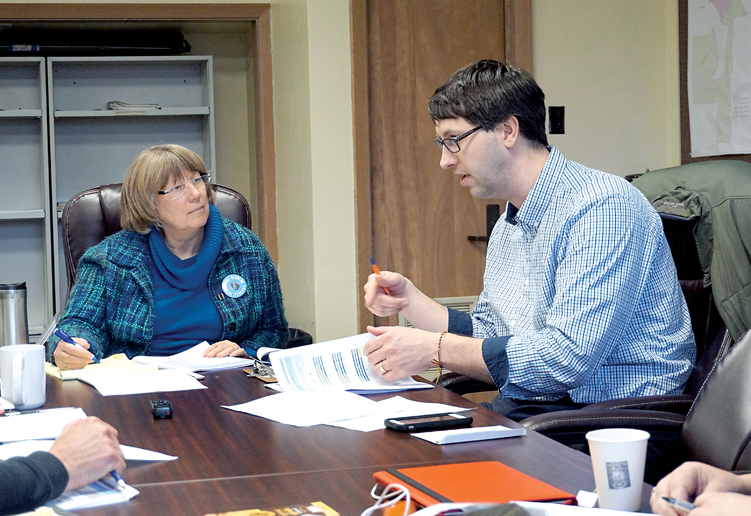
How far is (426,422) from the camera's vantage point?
4.16 ft

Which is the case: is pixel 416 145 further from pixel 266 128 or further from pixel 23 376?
pixel 23 376

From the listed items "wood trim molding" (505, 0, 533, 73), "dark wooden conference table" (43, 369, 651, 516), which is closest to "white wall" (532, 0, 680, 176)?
"wood trim molding" (505, 0, 533, 73)

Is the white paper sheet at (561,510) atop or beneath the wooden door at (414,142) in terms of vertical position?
beneath

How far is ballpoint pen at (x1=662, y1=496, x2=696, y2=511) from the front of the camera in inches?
33.9

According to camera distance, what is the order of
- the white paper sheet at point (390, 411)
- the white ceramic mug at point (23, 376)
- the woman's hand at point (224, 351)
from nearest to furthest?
the white paper sheet at point (390, 411), the white ceramic mug at point (23, 376), the woman's hand at point (224, 351)

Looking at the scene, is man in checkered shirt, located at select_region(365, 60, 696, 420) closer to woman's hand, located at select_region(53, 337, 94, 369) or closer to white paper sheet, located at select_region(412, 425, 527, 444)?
white paper sheet, located at select_region(412, 425, 527, 444)

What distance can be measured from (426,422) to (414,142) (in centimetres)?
250

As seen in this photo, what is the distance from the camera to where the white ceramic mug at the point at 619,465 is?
2.82 ft

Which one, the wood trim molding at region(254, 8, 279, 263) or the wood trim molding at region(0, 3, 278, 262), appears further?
the wood trim molding at region(254, 8, 279, 263)

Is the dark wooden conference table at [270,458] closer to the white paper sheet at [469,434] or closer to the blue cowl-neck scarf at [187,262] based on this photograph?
the white paper sheet at [469,434]

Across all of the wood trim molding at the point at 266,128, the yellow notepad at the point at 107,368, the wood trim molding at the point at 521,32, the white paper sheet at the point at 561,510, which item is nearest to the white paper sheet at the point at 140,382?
the yellow notepad at the point at 107,368

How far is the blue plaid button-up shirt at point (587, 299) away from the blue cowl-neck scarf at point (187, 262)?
88 cm

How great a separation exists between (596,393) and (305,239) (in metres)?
2.12

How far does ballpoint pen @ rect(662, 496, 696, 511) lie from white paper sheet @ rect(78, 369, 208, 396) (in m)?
1.00
